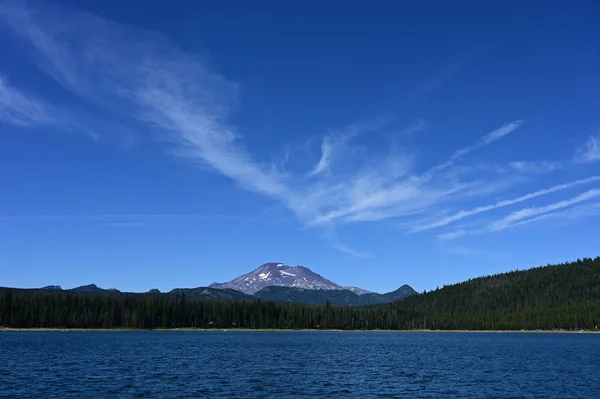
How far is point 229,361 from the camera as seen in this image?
107 m

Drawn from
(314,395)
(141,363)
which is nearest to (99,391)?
(314,395)

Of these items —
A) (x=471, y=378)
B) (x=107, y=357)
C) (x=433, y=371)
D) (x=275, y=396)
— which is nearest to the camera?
(x=275, y=396)

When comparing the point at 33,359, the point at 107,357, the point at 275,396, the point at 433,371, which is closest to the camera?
the point at 275,396

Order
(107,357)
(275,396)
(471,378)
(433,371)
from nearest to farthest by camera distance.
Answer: (275,396)
(471,378)
(433,371)
(107,357)

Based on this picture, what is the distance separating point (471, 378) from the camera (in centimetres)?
8200

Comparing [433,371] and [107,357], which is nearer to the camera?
[433,371]

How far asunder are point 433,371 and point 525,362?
111ft

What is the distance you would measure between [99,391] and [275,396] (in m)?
20.6

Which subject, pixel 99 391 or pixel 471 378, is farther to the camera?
pixel 471 378

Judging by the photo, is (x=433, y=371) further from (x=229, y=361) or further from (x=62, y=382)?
(x=62, y=382)

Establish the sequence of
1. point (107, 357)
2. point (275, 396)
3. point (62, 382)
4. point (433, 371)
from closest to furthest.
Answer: point (275, 396) < point (62, 382) < point (433, 371) < point (107, 357)

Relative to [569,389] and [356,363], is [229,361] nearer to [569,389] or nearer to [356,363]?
[356,363]

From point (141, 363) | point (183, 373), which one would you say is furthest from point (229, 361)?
point (183, 373)

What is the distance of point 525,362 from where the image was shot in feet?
375
